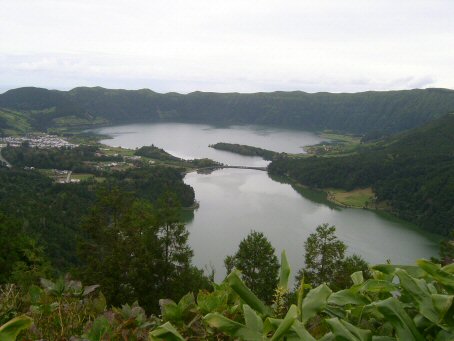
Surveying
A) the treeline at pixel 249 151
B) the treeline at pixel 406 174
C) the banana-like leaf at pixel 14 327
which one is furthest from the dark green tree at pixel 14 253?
the treeline at pixel 249 151

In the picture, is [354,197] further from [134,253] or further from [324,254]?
[134,253]

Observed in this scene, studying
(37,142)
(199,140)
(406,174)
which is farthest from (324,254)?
(199,140)

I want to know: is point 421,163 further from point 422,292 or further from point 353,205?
point 422,292

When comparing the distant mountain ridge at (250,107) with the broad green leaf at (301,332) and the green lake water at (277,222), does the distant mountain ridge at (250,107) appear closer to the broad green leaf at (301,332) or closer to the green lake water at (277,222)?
the green lake water at (277,222)

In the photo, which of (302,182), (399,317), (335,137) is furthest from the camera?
(335,137)

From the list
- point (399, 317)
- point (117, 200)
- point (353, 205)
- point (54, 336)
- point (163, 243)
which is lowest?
point (353, 205)

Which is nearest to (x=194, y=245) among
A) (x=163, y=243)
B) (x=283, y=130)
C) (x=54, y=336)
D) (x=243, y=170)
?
(x=163, y=243)

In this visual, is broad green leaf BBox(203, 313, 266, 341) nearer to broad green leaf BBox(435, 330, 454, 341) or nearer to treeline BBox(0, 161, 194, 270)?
broad green leaf BBox(435, 330, 454, 341)
